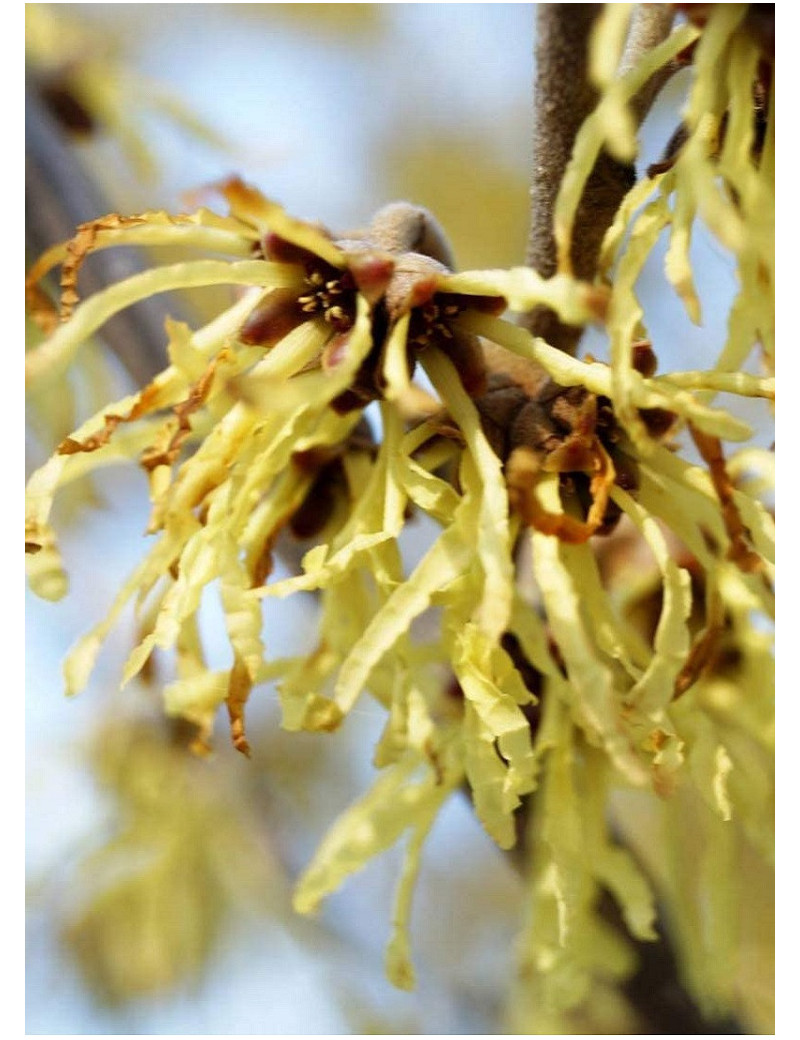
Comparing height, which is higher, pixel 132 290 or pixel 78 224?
pixel 78 224

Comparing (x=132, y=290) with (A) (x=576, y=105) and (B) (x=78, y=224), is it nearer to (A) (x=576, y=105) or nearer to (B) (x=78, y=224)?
(A) (x=576, y=105)

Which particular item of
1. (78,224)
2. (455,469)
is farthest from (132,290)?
(78,224)

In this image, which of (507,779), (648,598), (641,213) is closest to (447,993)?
(648,598)

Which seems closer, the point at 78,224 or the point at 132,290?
the point at 132,290

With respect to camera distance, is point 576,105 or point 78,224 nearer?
point 576,105

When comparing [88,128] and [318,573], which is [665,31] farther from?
[88,128]

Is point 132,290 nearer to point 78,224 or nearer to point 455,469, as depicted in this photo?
point 455,469

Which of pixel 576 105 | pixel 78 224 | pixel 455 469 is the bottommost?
pixel 455 469

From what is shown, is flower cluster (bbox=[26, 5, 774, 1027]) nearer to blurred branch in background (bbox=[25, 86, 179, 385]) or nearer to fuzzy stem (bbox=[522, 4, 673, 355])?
fuzzy stem (bbox=[522, 4, 673, 355])

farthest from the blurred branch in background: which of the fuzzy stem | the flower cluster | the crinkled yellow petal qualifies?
the fuzzy stem
